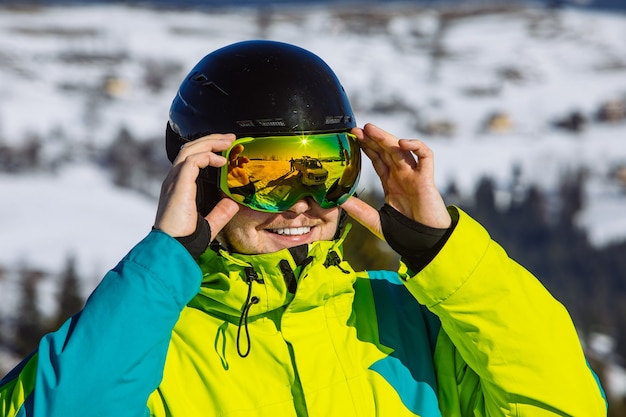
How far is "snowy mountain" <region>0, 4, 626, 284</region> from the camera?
7106 centimetres

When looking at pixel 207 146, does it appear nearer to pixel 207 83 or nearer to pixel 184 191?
pixel 184 191

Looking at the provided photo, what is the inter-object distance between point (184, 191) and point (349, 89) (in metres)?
129

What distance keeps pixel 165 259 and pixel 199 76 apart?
2.73 ft

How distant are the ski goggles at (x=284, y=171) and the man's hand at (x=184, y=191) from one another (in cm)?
12

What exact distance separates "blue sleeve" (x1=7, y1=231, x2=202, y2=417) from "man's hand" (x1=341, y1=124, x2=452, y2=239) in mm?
650

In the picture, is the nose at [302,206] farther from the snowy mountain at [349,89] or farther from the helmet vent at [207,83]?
the snowy mountain at [349,89]

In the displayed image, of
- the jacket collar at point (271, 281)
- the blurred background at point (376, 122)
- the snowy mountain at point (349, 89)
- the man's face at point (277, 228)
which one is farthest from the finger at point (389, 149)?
the snowy mountain at point (349, 89)

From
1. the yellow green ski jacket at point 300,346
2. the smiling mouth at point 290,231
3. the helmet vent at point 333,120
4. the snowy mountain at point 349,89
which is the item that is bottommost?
the snowy mountain at point 349,89

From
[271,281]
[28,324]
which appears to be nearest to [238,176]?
[271,281]

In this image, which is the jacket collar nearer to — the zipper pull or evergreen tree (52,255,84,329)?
the zipper pull

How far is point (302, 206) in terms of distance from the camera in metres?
2.56

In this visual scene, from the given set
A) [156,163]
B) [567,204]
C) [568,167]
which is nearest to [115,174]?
[156,163]

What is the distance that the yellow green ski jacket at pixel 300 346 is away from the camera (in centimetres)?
208

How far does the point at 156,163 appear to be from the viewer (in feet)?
296
